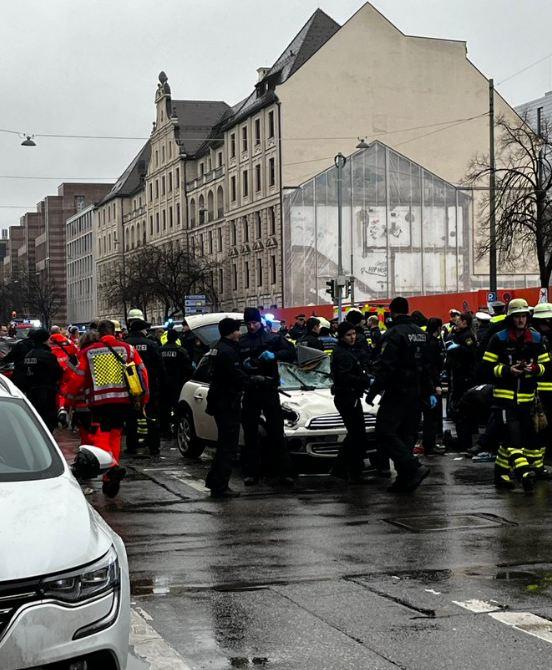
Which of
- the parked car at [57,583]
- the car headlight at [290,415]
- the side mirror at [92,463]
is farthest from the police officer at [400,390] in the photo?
the parked car at [57,583]

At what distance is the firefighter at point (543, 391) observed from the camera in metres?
12.2

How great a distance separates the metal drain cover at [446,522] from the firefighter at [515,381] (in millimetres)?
1819

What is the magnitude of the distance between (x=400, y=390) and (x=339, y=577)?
4.58 meters

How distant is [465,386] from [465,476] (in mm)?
3893

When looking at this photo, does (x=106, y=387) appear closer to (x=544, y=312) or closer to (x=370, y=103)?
(x=544, y=312)

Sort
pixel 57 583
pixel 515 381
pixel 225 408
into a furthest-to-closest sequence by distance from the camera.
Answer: pixel 515 381, pixel 225 408, pixel 57 583

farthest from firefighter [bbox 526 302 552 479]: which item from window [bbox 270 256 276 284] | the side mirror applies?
window [bbox 270 256 276 284]

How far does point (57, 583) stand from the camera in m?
4.28

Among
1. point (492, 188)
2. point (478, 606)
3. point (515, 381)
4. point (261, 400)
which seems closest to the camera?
A: point (478, 606)

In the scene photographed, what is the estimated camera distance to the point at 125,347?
485 inches

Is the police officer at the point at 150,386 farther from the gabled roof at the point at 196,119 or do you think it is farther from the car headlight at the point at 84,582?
the gabled roof at the point at 196,119

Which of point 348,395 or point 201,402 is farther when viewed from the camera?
point 201,402

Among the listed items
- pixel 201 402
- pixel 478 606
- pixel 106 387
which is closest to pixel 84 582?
pixel 478 606

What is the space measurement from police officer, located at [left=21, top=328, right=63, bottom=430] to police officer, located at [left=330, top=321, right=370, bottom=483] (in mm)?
4486
